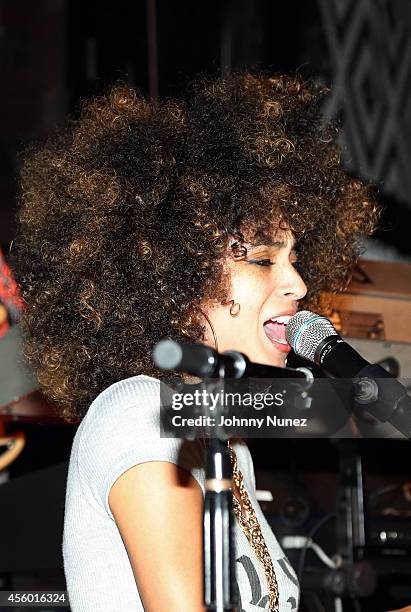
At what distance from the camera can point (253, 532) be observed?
158 centimetres

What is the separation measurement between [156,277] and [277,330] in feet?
0.89

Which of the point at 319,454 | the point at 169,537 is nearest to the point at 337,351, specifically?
the point at 169,537

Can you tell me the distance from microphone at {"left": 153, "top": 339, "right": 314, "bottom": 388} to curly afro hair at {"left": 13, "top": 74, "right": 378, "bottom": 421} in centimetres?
59

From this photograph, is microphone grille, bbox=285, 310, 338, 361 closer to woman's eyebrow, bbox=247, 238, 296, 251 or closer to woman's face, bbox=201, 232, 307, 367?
woman's face, bbox=201, 232, 307, 367

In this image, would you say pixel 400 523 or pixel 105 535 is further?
pixel 400 523

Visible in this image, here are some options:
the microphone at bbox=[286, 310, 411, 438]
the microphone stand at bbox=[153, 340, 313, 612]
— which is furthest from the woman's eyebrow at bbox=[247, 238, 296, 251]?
the microphone stand at bbox=[153, 340, 313, 612]

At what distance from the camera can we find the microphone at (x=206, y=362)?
0.95 m

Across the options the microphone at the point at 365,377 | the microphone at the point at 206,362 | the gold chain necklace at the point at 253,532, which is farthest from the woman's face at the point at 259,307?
the microphone at the point at 206,362

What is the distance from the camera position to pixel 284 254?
1706mm

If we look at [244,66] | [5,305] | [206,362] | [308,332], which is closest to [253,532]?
[308,332]

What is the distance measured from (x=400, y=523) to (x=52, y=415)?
3.67ft

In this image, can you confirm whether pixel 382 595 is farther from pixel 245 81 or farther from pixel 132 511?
pixel 132 511

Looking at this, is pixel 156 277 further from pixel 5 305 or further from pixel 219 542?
pixel 5 305
